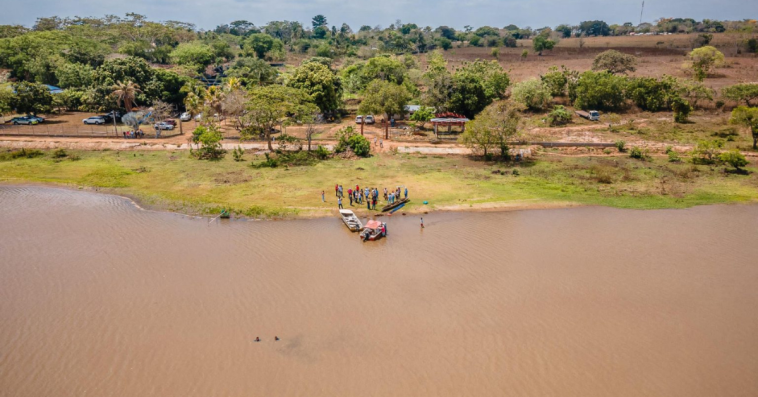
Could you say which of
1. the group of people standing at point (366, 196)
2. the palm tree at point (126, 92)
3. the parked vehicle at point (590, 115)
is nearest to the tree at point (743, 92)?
the parked vehicle at point (590, 115)

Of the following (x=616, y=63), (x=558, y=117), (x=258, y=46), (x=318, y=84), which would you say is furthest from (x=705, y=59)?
(x=258, y=46)

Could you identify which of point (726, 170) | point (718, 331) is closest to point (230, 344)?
point (718, 331)

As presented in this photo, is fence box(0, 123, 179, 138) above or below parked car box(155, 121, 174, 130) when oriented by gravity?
below

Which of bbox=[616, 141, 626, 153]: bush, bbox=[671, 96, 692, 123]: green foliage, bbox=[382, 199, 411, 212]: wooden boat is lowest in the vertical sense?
bbox=[382, 199, 411, 212]: wooden boat

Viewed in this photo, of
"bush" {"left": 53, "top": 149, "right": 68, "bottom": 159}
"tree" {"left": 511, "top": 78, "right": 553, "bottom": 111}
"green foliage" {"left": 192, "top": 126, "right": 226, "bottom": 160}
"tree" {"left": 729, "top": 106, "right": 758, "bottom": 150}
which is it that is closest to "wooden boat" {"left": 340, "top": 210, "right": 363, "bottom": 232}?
"green foliage" {"left": 192, "top": 126, "right": 226, "bottom": 160}

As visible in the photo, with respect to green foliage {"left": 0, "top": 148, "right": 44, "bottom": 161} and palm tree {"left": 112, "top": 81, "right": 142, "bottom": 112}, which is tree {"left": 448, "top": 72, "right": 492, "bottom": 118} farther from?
green foliage {"left": 0, "top": 148, "right": 44, "bottom": 161}

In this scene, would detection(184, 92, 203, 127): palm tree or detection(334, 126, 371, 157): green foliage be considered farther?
detection(184, 92, 203, 127): palm tree

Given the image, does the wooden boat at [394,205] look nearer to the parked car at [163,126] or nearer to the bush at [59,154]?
the bush at [59,154]
